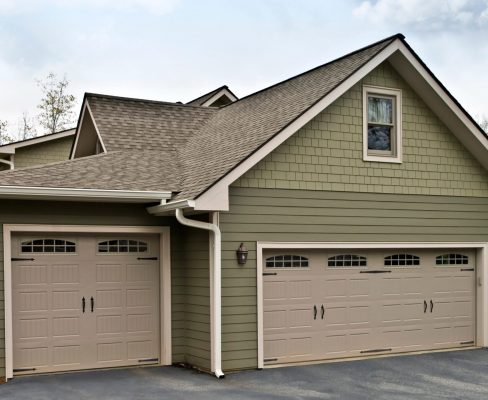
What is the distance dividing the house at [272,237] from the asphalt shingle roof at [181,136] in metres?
0.06

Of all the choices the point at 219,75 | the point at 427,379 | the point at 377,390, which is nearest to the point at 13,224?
the point at 377,390

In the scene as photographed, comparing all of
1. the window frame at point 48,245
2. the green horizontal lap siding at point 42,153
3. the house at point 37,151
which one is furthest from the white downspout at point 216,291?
the green horizontal lap siding at point 42,153

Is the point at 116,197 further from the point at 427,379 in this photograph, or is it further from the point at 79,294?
the point at 427,379

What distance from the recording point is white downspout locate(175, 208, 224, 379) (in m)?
10.9

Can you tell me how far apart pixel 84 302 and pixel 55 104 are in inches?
1132

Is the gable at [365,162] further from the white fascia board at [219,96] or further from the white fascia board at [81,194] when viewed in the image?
the white fascia board at [219,96]

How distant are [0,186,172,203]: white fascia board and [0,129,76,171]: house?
10.3m

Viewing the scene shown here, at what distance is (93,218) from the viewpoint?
11.5 m

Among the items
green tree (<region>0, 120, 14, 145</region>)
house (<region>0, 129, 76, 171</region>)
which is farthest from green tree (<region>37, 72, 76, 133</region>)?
house (<region>0, 129, 76, 171</region>)

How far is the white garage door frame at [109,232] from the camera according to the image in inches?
428

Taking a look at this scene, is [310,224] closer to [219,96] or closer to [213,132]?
[213,132]

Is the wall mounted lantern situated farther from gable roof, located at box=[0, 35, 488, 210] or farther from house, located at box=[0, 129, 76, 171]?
house, located at box=[0, 129, 76, 171]

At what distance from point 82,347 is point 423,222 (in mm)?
6431

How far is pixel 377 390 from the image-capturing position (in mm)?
10117
